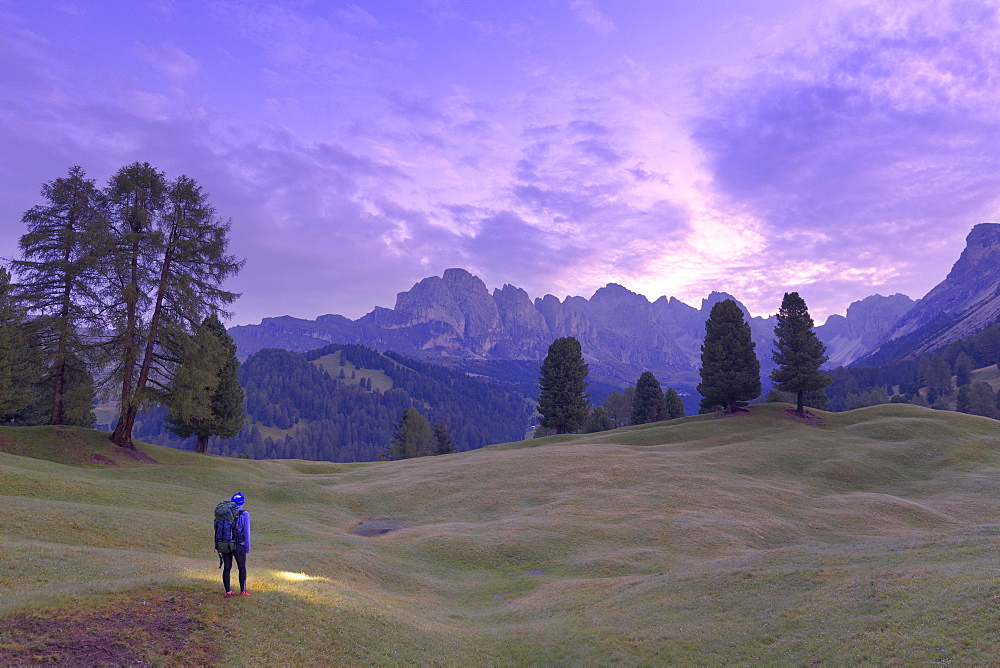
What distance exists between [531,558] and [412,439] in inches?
3152

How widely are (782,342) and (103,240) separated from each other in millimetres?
78743

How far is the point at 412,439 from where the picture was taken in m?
107

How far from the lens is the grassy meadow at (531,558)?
1288cm

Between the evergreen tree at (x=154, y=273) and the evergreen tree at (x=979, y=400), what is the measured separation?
14736cm

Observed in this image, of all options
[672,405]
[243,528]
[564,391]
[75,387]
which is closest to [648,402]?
[672,405]

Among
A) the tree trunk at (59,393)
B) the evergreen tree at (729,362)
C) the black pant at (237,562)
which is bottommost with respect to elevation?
the black pant at (237,562)

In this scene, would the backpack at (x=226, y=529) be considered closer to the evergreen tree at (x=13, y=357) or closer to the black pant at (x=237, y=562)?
the black pant at (x=237, y=562)

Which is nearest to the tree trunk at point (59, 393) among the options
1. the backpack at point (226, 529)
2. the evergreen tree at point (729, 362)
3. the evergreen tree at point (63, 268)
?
the evergreen tree at point (63, 268)

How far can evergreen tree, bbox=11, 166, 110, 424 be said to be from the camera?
1591 inches

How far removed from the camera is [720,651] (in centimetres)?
1502

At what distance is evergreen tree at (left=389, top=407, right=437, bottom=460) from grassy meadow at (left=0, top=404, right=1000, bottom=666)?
51.5m

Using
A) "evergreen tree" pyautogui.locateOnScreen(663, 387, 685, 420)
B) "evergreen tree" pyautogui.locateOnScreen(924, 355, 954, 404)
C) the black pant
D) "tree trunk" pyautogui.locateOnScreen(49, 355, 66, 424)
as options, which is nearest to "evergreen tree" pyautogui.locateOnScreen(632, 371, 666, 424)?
"evergreen tree" pyautogui.locateOnScreen(663, 387, 685, 420)

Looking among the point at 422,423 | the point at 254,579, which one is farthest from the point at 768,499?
the point at 422,423

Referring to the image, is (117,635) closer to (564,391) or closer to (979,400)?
(564,391)
